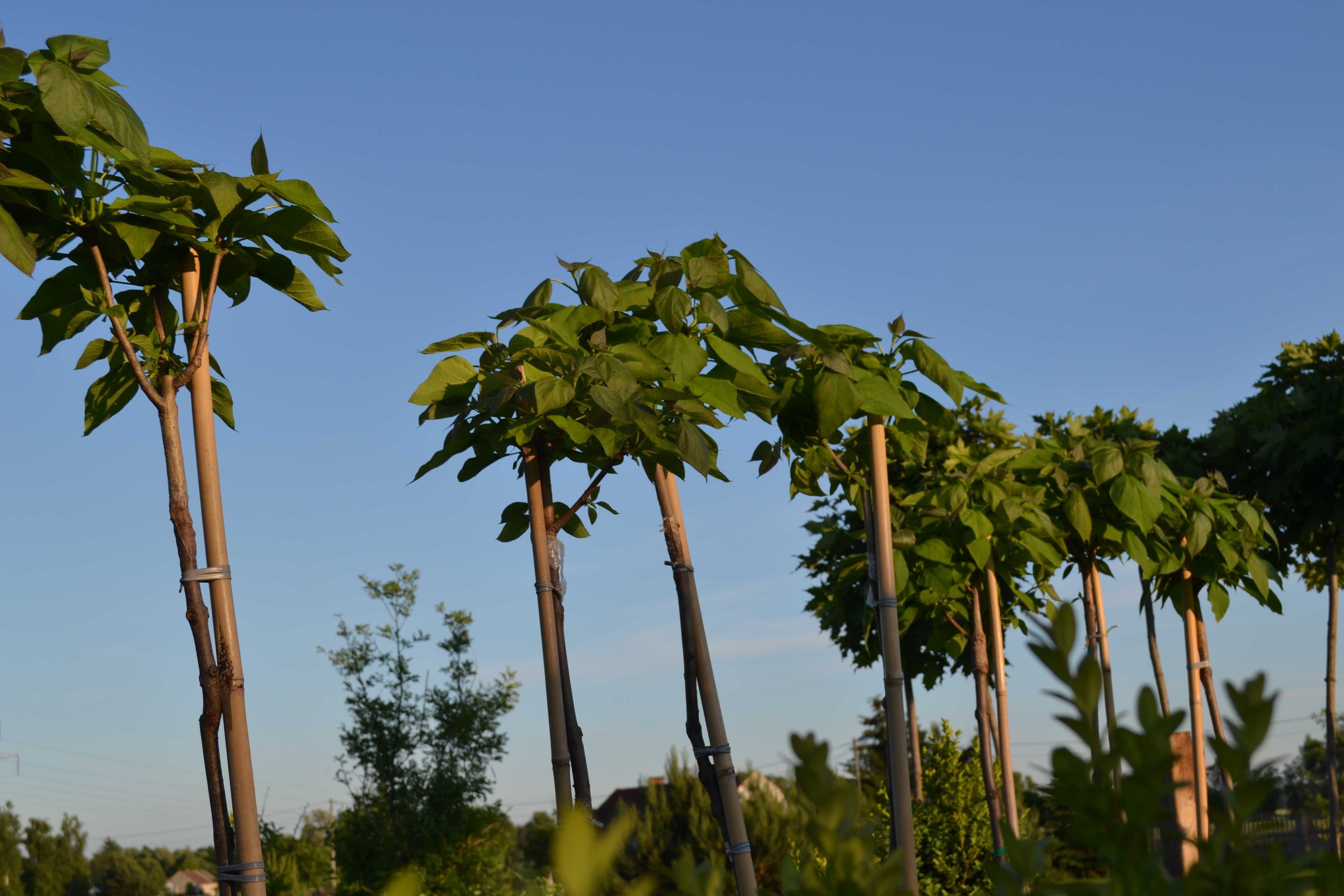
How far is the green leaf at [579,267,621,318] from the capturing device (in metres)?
2.80

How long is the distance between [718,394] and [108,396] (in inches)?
64.8

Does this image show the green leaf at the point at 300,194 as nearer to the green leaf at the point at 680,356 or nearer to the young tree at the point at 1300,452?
the green leaf at the point at 680,356

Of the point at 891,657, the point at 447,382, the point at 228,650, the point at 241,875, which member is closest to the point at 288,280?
the point at 447,382

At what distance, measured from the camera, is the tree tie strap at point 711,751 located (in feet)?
9.18

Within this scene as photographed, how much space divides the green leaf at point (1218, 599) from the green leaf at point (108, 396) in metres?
5.32

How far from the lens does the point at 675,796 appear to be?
10.0 metres

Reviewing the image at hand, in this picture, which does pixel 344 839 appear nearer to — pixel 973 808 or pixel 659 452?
pixel 973 808

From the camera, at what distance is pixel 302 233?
2.41m

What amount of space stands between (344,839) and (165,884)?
6132 centimetres

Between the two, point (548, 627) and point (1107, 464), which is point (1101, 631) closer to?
point (1107, 464)

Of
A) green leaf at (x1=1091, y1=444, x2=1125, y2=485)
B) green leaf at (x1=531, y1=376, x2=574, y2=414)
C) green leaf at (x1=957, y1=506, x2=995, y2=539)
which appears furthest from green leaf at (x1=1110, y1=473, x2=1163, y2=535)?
green leaf at (x1=531, y1=376, x2=574, y2=414)

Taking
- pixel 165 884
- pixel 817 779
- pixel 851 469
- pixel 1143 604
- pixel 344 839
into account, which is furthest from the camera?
pixel 165 884

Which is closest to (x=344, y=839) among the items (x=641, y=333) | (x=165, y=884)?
(x=641, y=333)

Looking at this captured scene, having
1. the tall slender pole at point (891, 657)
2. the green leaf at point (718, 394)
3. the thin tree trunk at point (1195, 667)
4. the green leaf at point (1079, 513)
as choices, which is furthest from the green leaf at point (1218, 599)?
the green leaf at point (718, 394)
